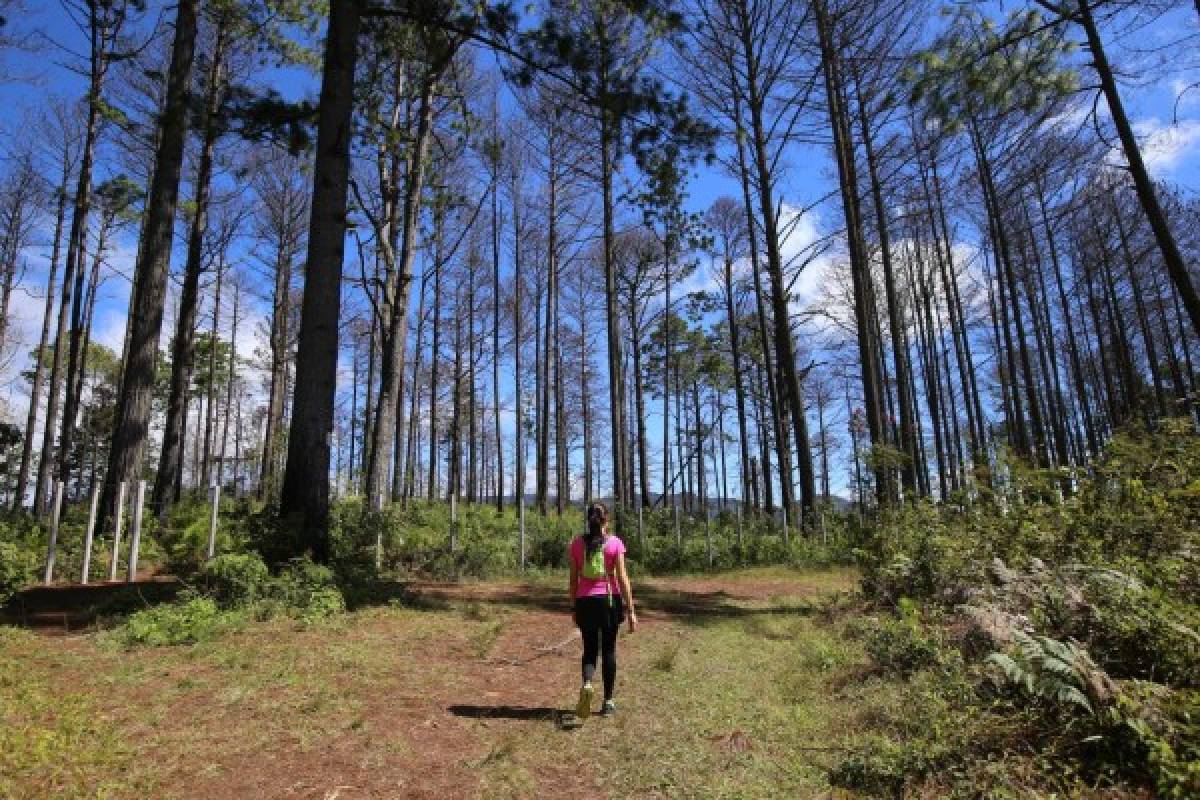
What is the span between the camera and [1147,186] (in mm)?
10164

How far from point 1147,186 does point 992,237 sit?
13.3 meters

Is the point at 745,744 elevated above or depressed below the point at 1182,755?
below

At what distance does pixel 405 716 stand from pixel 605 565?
1636mm

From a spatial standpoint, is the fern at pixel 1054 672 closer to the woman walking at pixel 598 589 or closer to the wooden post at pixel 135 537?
the woman walking at pixel 598 589

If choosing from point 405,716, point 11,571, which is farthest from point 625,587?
point 11,571

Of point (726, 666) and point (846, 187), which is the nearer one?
point (726, 666)

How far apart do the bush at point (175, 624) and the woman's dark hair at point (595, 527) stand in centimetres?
320

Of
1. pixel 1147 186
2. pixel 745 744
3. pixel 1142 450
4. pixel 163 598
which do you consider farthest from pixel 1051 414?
pixel 163 598

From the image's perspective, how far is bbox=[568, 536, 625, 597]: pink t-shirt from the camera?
4.88 m

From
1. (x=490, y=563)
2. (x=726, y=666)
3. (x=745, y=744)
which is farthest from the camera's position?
(x=490, y=563)

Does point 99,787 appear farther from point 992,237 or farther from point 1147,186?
point 992,237

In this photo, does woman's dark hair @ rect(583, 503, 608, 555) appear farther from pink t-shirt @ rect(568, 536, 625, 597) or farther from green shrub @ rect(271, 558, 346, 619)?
green shrub @ rect(271, 558, 346, 619)

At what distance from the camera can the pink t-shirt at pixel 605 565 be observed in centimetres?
488

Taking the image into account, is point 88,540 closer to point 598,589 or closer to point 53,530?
point 53,530
